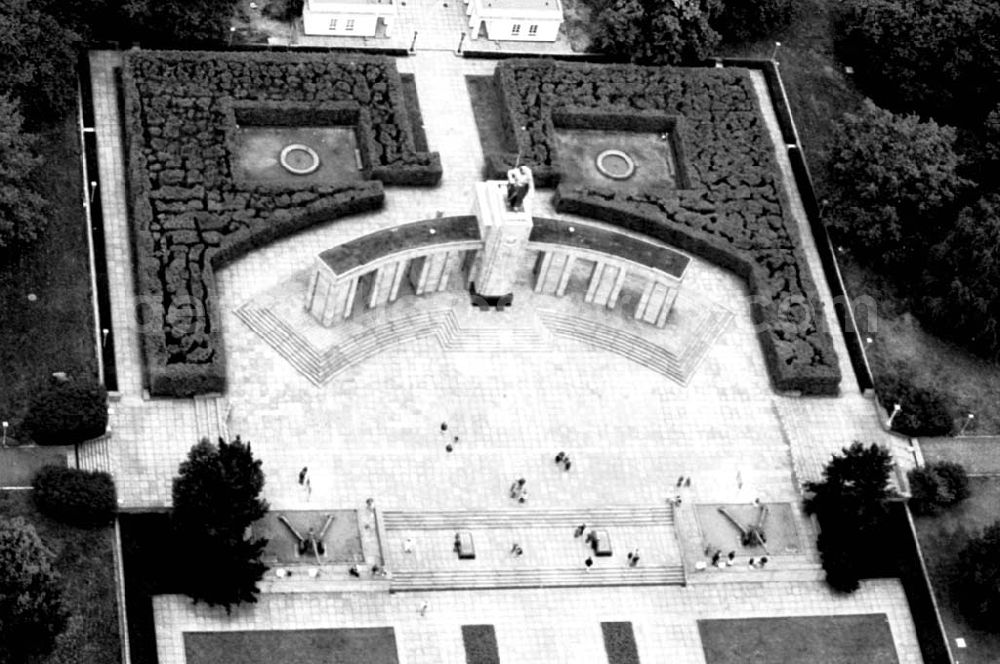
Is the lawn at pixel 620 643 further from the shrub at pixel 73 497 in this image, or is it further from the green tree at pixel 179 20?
the green tree at pixel 179 20

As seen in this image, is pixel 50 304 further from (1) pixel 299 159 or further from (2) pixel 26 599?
(2) pixel 26 599

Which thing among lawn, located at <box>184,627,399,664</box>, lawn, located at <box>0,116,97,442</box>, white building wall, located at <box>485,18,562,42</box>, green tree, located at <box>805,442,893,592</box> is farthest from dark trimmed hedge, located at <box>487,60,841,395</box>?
lawn, located at <box>184,627,399,664</box>

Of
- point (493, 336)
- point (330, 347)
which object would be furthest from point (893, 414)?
point (330, 347)

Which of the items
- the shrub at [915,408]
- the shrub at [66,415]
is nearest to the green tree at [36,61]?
the shrub at [66,415]

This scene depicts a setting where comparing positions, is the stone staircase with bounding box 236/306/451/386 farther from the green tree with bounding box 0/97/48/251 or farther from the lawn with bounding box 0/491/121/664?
the lawn with bounding box 0/491/121/664

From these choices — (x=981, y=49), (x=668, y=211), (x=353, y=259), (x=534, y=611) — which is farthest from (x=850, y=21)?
Result: (x=534, y=611)

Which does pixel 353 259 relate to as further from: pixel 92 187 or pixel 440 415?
pixel 92 187
